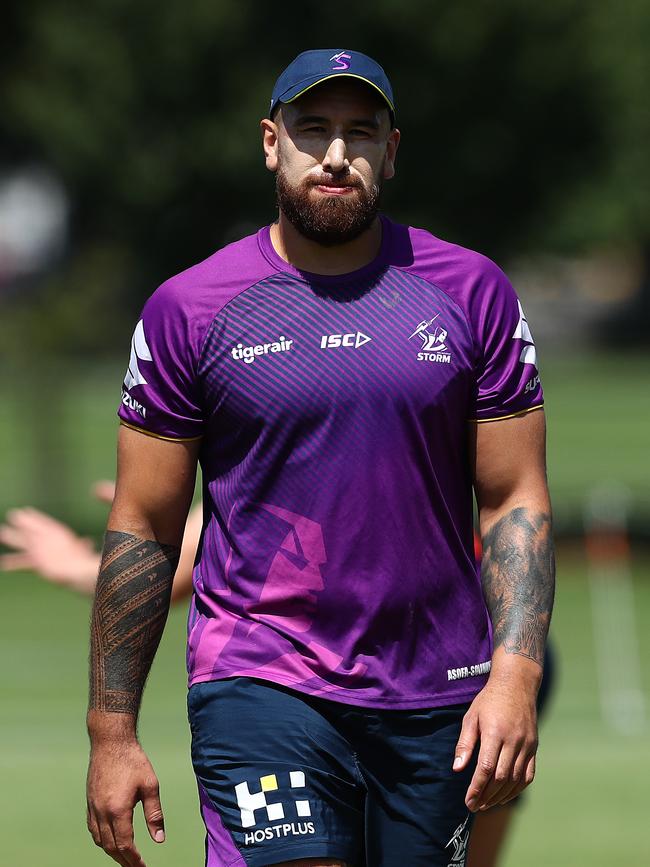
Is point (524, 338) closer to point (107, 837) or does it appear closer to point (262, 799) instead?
point (262, 799)

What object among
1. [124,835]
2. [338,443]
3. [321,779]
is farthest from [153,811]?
[338,443]

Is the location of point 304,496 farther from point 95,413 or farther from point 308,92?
point 95,413

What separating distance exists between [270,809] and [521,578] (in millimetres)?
831

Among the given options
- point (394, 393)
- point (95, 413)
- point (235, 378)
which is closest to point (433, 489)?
point (394, 393)

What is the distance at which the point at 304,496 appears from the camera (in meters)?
4.46

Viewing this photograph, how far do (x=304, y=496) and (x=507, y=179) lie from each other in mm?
17734

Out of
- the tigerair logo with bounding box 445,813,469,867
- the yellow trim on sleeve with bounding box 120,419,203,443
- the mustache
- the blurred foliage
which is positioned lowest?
the tigerair logo with bounding box 445,813,469,867

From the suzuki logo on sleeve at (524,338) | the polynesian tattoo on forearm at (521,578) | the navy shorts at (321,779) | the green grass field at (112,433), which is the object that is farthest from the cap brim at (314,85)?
the green grass field at (112,433)

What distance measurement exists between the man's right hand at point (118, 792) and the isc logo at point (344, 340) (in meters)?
1.07

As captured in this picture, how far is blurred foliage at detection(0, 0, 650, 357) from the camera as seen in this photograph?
69.4 ft

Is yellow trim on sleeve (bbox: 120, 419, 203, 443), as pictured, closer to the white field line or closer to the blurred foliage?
the white field line

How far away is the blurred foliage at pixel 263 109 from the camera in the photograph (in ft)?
69.4

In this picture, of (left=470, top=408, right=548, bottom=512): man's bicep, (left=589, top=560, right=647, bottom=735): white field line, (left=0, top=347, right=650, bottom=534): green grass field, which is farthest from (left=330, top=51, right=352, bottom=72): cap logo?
(left=0, top=347, right=650, bottom=534): green grass field

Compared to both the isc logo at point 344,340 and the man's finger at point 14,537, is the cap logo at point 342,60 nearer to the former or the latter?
the isc logo at point 344,340
